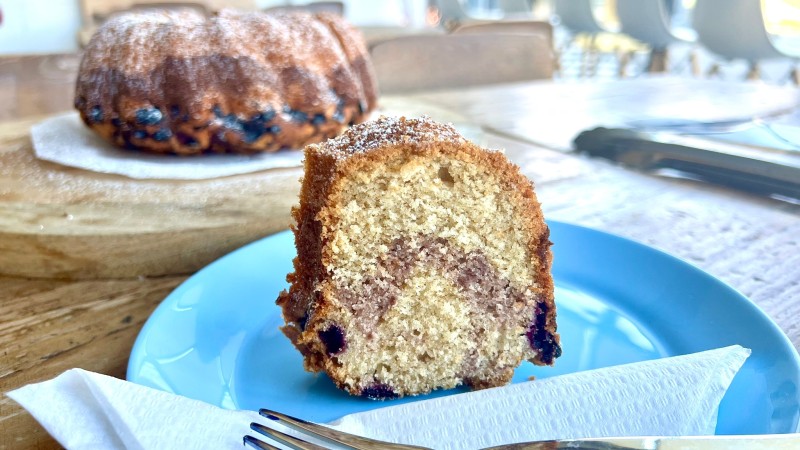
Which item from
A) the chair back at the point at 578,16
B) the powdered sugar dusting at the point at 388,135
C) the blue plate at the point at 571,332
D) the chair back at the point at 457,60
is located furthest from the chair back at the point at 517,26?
the chair back at the point at 578,16

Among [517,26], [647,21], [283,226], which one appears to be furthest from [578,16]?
[283,226]

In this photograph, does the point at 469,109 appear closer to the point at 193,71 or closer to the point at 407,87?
the point at 407,87

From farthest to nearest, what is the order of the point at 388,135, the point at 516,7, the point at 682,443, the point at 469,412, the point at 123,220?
the point at 516,7
the point at 123,220
the point at 388,135
the point at 469,412
the point at 682,443

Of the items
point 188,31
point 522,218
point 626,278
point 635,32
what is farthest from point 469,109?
point 635,32

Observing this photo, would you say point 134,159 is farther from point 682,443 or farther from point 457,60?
A: point 457,60

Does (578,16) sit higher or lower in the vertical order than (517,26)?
Result: lower

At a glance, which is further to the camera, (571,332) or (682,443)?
(571,332)

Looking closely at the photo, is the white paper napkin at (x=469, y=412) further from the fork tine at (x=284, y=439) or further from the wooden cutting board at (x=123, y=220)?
the wooden cutting board at (x=123, y=220)
